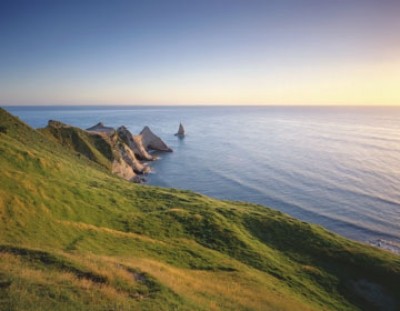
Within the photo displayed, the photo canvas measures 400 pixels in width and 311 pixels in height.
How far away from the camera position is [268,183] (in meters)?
81.1

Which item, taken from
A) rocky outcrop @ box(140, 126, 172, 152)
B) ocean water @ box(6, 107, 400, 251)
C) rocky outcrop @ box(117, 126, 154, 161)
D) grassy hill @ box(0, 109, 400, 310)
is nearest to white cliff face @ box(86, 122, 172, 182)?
rocky outcrop @ box(117, 126, 154, 161)

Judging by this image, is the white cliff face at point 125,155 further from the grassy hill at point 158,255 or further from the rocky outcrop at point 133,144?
the grassy hill at point 158,255

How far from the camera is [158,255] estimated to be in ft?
97.5

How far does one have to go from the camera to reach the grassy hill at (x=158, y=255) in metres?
18.2

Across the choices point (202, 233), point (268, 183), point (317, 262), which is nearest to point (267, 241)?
point (317, 262)

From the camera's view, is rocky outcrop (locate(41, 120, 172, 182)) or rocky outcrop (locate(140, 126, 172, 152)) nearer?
rocky outcrop (locate(41, 120, 172, 182))

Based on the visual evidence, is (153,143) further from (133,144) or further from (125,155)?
(125,155)

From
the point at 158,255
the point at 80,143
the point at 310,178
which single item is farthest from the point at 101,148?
the point at 158,255

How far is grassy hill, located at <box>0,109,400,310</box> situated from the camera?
1817 centimetres

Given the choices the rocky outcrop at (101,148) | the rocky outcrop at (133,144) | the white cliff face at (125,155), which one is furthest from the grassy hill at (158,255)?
the rocky outcrop at (133,144)

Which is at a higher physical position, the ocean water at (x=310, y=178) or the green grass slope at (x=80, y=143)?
the green grass slope at (x=80, y=143)

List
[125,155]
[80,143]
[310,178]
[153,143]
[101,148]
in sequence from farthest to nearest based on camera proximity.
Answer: [153,143] → [125,155] → [101,148] → [310,178] → [80,143]

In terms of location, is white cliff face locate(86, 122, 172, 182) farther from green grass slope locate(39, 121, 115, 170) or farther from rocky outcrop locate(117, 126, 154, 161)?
green grass slope locate(39, 121, 115, 170)

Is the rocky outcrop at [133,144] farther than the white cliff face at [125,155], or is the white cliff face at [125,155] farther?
the rocky outcrop at [133,144]
